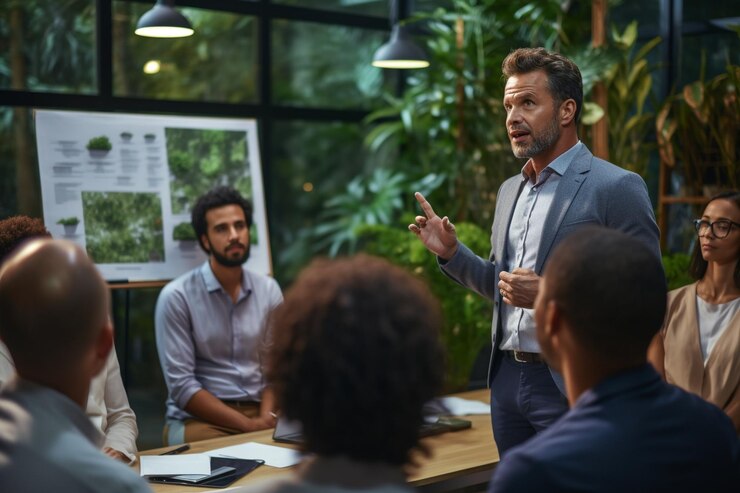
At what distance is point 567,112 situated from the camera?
8.95ft

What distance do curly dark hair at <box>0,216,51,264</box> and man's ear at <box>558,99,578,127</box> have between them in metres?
1.60

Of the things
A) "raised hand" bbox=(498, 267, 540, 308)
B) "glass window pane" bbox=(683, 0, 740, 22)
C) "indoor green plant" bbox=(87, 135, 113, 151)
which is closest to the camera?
"raised hand" bbox=(498, 267, 540, 308)

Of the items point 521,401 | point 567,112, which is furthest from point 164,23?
point 521,401

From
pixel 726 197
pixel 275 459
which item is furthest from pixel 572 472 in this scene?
pixel 726 197

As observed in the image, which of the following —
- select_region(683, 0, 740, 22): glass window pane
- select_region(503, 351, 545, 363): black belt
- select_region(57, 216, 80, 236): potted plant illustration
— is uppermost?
select_region(683, 0, 740, 22): glass window pane

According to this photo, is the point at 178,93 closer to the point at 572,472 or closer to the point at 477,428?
the point at 477,428

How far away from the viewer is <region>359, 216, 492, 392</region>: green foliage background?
4930mm

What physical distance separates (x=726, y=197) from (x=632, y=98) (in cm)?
160

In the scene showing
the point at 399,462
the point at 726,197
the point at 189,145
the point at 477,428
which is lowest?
the point at 477,428

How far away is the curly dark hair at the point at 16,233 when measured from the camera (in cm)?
272

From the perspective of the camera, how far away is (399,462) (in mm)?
1188

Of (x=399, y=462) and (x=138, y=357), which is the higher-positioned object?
(x=399, y=462)

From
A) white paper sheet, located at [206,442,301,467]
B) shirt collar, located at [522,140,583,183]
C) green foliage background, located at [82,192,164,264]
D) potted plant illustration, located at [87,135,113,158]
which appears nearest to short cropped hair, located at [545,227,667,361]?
shirt collar, located at [522,140,583,183]

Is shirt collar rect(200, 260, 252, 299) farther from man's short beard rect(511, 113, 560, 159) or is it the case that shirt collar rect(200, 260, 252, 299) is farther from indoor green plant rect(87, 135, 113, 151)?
man's short beard rect(511, 113, 560, 159)
